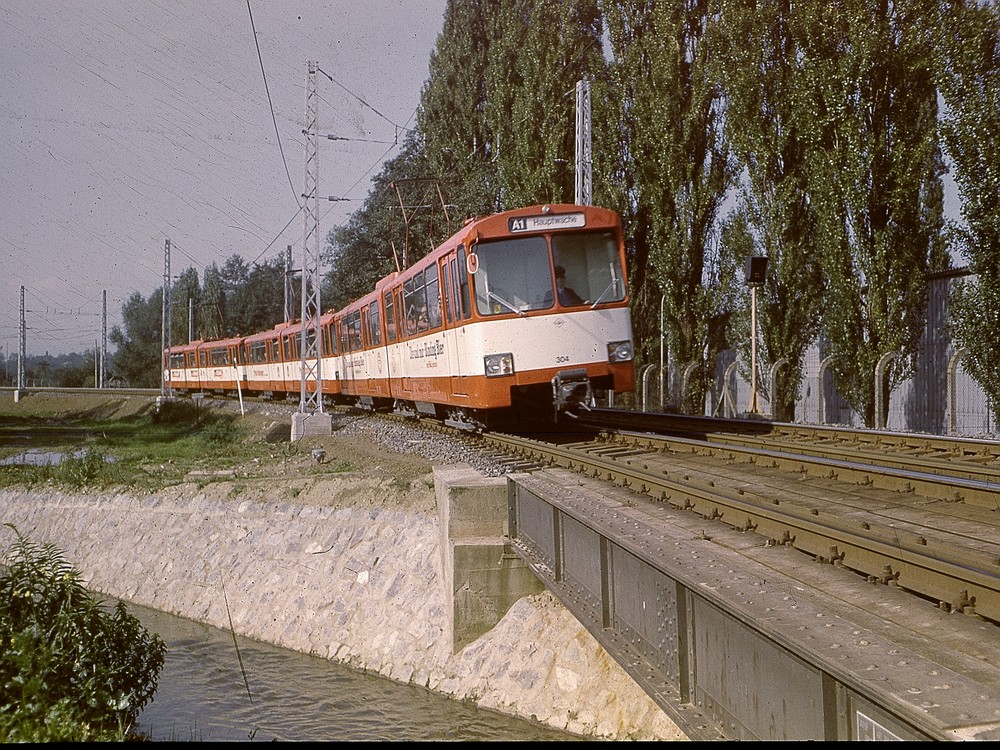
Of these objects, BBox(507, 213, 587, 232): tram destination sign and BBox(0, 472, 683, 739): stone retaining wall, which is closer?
BBox(0, 472, 683, 739): stone retaining wall

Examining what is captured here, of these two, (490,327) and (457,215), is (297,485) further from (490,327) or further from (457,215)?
(457,215)

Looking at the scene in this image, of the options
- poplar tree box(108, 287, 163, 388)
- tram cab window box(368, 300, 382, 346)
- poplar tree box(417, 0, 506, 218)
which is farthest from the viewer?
poplar tree box(108, 287, 163, 388)

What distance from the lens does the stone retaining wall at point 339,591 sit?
28.8ft

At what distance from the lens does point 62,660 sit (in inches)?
328

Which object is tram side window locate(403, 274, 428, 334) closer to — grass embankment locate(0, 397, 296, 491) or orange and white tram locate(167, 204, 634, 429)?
orange and white tram locate(167, 204, 634, 429)

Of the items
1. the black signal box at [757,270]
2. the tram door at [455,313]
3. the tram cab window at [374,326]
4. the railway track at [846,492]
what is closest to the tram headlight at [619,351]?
the railway track at [846,492]

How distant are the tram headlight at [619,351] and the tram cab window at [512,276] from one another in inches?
48.9

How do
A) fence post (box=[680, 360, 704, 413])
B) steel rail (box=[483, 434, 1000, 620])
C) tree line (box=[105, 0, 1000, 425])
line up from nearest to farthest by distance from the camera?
1. steel rail (box=[483, 434, 1000, 620])
2. tree line (box=[105, 0, 1000, 425])
3. fence post (box=[680, 360, 704, 413])

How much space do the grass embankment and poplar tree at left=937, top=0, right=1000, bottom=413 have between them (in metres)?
14.5

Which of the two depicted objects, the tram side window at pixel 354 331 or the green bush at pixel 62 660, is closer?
the green bush at pixel 62 660

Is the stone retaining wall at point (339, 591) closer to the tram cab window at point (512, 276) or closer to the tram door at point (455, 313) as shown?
the tram door at point (455, 313)

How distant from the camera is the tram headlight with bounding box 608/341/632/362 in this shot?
48.1 ft

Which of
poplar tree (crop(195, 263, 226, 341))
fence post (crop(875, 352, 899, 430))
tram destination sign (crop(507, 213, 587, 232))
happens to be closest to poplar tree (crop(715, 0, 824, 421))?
fence post (crop(875, 352, 899, 430))

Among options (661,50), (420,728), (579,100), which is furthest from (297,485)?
(661,50)
